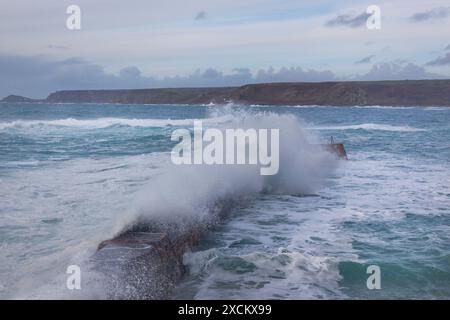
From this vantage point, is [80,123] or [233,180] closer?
[233,180]

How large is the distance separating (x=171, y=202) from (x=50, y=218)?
7.25ft

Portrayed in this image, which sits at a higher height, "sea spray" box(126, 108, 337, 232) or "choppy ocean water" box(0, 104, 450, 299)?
"sea spray" box(126, 108, 337, 232)

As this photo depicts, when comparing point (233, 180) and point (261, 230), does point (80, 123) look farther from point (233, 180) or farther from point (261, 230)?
point (261, 230)

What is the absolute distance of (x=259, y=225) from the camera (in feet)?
27.1

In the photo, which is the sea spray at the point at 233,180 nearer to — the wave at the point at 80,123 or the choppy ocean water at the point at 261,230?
the choppy ocean water at the point at 261,230

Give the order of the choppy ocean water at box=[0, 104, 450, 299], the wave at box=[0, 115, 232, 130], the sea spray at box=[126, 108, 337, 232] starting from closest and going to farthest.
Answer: the choppy ocean water at box=[0, 104, 450, 299] < the sea spray at box=[126, 108, 337, 232] < the wave at box=[0, 115, 232, 130]

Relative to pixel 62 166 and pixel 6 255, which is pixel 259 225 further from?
pixel 62 166

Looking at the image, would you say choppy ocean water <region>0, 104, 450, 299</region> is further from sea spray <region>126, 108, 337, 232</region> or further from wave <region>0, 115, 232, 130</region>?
wave <region>0, 115, 232, 130</region>

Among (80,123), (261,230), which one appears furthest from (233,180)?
(80,123)

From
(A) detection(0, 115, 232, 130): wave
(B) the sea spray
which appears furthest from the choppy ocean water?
(A) detection(0, 115, 232, 130): wave

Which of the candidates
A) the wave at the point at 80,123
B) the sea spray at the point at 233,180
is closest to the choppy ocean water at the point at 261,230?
the sea spray at the point at 233,180

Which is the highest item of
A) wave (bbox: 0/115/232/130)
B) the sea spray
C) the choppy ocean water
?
wave (bbox: 0/115/232/130)

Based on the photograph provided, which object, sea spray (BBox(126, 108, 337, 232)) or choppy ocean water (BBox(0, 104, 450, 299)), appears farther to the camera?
sea spray (BBox(126, 108, 337, 232))
